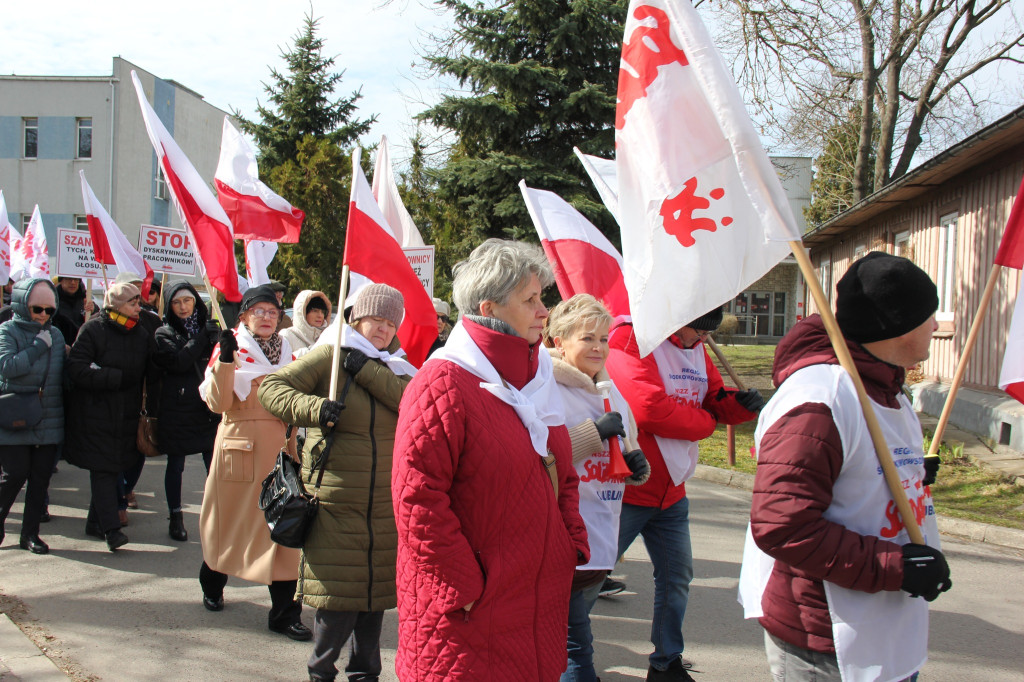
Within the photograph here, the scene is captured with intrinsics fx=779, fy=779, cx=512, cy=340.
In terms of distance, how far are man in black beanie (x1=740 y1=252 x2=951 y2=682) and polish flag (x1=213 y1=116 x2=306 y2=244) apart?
16.9 feet

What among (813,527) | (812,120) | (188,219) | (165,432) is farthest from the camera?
(812,120)

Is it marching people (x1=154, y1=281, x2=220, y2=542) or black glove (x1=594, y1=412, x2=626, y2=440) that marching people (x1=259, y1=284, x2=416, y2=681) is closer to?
black glove (x1=594, y1=412, x2=626, y2=440)

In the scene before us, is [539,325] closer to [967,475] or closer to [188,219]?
[188,219]

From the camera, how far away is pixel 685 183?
8.40 feet

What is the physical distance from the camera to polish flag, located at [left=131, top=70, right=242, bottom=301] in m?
5.25

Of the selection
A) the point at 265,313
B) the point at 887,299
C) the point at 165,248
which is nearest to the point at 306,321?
the point at 265,313

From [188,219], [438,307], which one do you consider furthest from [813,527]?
[438,307]

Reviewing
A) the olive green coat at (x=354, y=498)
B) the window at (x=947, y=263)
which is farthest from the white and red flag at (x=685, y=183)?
the window at (x=947, y=263)

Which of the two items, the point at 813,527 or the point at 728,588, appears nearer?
the point at 813,527

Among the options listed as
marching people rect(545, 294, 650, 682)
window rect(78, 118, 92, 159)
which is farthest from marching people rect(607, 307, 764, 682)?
window rect(78, 118, 92, 159)

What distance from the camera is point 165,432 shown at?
5832 millimetres

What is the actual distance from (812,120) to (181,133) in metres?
25.4

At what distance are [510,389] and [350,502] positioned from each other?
3.86 ft

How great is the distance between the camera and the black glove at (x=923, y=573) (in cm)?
198
